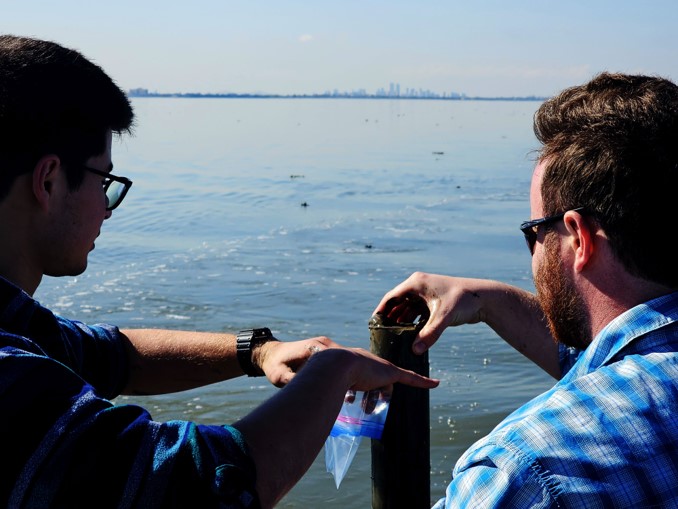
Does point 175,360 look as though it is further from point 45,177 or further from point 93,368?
point 45,177

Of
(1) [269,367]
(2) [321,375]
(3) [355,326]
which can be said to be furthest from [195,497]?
(3) [355,326]

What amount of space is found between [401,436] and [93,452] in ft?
5.38

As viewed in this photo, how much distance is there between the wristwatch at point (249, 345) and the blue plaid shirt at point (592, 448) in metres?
1.22

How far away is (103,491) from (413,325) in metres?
1.67

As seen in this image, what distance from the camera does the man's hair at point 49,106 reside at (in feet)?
→ 7.99

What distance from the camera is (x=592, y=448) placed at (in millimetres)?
2096

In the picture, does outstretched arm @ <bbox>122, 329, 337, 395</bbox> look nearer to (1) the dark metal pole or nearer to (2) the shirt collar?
(1) the dark metal pole

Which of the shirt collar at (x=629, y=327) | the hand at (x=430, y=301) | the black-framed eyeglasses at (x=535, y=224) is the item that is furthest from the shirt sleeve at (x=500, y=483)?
the hand at (x=430, y=301)

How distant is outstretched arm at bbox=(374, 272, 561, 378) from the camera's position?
3.48 m

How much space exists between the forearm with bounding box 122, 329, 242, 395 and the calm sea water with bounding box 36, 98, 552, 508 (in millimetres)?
1401

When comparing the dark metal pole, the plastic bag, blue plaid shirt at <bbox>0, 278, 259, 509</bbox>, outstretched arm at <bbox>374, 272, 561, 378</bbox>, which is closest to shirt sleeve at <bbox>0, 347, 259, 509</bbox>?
blue plaid shirt at <bbox>0, 278, 259, 509</bbox>

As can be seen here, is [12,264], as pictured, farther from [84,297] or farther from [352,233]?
[352,233]

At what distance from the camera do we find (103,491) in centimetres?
191

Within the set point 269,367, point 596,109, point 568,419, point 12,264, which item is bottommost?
point 269,367
